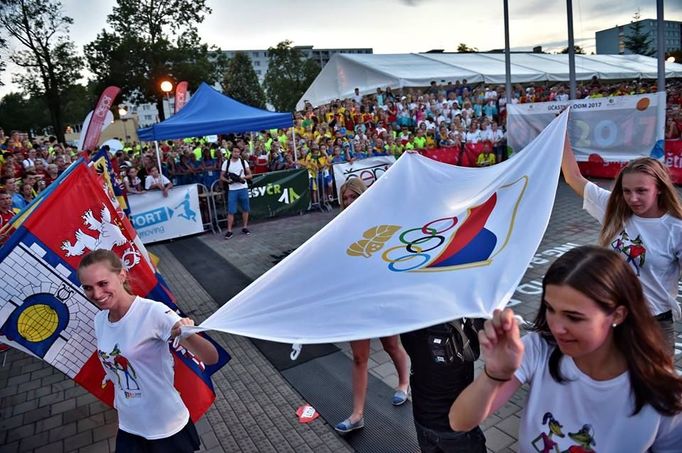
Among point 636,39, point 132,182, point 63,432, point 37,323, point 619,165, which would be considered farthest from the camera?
point 636,39

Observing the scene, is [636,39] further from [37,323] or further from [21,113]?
[21,113]

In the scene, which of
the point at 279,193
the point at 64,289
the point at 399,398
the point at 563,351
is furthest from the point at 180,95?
the point at 563,351

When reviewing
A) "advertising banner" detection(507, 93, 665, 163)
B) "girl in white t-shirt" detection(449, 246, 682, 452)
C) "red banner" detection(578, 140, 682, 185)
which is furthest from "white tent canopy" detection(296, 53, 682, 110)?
"girl in white t-shirt" detection(449, 246, 682, 452)

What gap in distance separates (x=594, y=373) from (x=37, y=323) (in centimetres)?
329

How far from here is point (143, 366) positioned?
236 cm

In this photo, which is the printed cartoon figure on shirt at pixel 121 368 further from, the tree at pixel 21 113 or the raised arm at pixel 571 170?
the tree at pixel 21 113

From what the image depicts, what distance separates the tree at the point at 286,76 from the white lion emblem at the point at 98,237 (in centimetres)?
6174

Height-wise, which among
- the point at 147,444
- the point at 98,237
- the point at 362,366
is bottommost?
the point at 362,366

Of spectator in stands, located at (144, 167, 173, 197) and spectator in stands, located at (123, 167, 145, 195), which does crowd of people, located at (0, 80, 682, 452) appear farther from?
spectator in stands, located at (123, 167, 145, 195)

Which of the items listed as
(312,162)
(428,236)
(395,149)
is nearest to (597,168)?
(395,149)

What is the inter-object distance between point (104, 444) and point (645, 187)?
15.1 ft

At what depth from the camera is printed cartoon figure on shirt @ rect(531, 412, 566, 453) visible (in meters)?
1.51

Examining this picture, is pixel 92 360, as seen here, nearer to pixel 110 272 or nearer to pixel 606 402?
pixel 110 272

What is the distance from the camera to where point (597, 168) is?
13078mm
